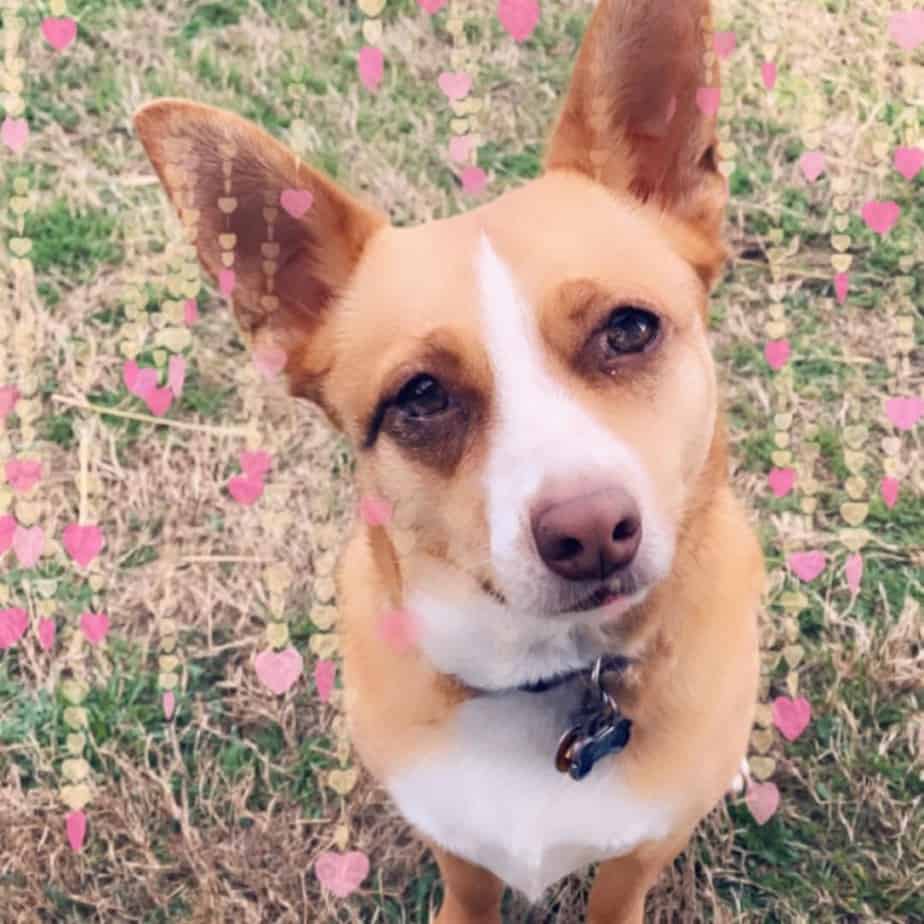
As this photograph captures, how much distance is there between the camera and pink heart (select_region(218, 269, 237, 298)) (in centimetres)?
212

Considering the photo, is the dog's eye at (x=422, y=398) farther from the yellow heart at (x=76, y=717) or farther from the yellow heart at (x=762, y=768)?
the yellow heart at (x=76, y=717)

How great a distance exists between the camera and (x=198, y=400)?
3834 millimetres

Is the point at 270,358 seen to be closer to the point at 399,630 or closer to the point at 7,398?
the point at 399,630

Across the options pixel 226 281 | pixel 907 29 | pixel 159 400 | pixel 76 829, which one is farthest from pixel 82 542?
pixel 907 29

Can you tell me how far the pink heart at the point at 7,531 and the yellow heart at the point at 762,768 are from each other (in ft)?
7.60

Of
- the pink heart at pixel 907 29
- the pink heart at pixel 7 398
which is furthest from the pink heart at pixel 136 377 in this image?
the pink heart at pixel 907 29

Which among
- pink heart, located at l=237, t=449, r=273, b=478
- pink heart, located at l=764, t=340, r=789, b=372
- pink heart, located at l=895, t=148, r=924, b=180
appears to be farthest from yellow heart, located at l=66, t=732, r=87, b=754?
pink heart, located at l=895, t=148, r=924, b=180

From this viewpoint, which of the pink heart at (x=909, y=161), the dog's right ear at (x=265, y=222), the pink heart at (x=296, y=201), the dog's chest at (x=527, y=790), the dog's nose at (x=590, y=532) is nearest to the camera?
the dog's nose at (x=590, y=532)

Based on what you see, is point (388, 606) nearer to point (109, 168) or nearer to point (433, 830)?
point (433, 830)

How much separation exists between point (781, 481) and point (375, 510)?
1800mm

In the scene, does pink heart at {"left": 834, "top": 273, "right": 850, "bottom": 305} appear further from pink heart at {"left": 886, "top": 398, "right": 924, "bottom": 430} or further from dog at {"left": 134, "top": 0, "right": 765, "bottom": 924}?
dog at {"left": 134, "top": 0, "right": 765, "bottom": 924}

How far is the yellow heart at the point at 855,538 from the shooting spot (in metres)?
3.46

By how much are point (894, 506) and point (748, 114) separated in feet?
5.21

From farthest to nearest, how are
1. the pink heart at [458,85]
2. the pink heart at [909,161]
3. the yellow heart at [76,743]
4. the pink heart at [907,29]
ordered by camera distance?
the pink heart at [907,29] → the pink heart at [909,161] → the yellow heart at [76,743] → the pink heart at [458,85]
